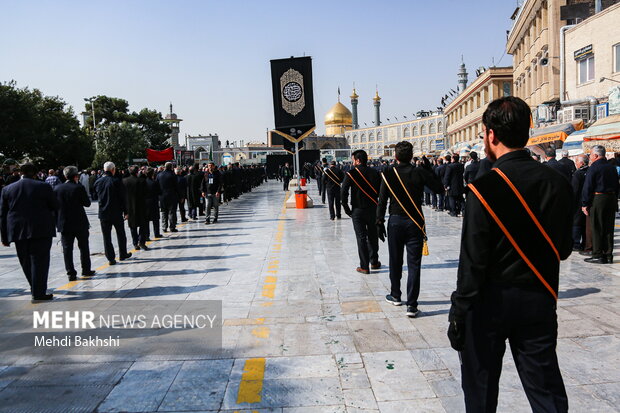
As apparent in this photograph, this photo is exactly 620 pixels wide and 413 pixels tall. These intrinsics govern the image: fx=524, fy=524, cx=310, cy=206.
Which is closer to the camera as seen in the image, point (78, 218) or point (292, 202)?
point (78, 218)

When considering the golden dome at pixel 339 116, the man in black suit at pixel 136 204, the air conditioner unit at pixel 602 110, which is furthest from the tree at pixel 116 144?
the golden dome at pixel 339 116

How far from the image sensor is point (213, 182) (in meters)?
15.4

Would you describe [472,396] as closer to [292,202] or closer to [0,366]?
[0,366]

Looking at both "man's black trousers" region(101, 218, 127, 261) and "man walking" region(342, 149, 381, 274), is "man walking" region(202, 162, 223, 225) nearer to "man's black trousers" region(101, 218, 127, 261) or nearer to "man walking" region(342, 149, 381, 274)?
"man's black trousers" region(101, 218, 127, 261)

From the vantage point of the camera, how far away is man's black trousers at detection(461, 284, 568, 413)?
8.17 ft

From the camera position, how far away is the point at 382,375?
3961 mm

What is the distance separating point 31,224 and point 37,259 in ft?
1.47

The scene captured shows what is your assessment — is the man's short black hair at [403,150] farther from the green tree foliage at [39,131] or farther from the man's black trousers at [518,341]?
the green tree foliage at [39,131]

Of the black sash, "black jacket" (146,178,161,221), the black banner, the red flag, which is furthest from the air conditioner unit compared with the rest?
the red flag

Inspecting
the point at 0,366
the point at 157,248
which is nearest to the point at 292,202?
the point at 157,248

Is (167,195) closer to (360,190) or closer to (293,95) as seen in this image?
(360,190)

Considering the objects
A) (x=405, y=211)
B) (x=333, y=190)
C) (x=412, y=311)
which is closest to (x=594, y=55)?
(x=333, y=190)

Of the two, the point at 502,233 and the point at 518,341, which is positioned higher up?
the point at 502,233

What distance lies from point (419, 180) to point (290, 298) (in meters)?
2.10
